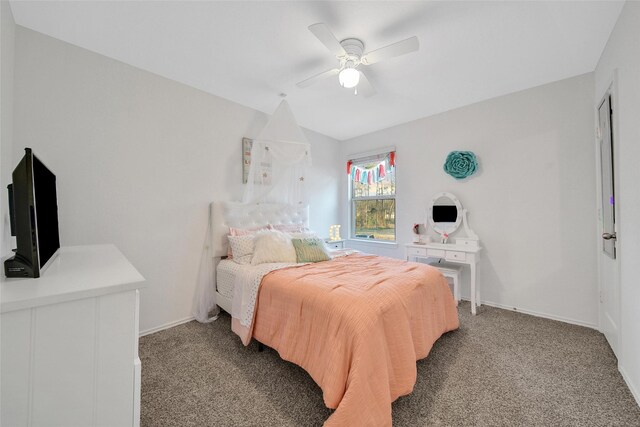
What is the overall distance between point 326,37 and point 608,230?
2920 millimetres

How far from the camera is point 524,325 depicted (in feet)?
8.49

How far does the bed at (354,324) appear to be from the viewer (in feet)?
4.31

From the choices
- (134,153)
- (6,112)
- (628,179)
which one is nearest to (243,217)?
(134,153)

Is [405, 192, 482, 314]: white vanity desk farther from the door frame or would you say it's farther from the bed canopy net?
the bed canopy net

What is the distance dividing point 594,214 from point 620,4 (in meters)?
1.79

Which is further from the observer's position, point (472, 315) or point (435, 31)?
point (472, 315)

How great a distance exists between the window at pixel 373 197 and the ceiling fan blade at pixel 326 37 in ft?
7.81

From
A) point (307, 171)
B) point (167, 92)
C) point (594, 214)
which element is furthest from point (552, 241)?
point (167, 92)

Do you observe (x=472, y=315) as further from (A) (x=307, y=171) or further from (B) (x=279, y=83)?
(B) (x=279, y=83)

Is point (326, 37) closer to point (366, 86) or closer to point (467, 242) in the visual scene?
point (366, 86)

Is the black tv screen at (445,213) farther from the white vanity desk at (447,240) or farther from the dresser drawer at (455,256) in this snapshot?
the dresser drawer at (455,256)

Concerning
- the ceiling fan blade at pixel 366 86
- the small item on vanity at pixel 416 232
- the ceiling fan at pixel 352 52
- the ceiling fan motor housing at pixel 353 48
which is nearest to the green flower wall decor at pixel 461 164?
the small item on vanity at pixel 416 232

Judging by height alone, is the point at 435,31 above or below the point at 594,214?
above

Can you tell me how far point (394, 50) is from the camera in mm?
1865
